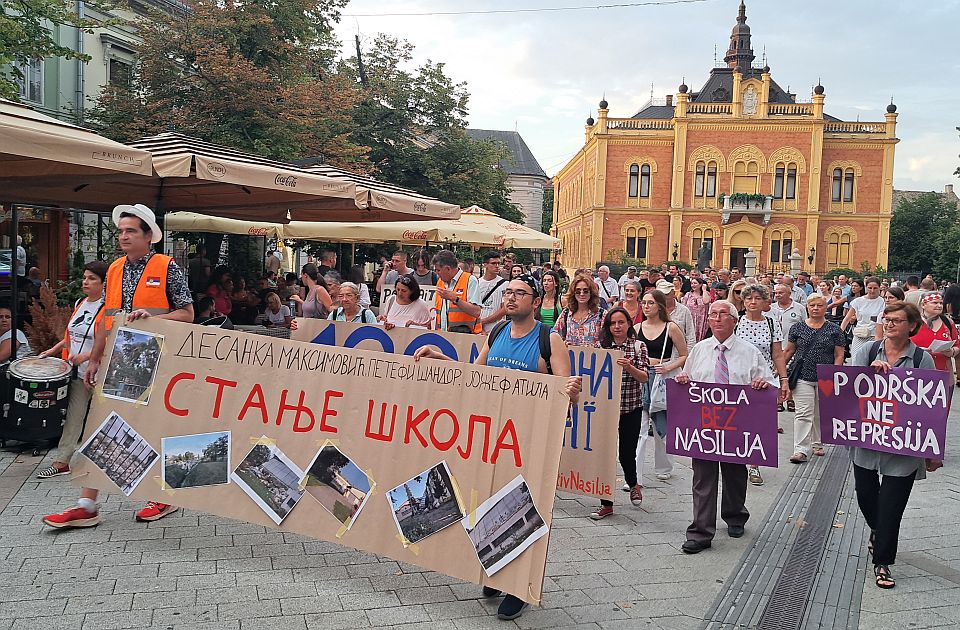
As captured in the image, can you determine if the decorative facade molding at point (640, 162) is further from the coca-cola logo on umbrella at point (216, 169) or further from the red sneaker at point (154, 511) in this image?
the red sneaker at point (154, 511)

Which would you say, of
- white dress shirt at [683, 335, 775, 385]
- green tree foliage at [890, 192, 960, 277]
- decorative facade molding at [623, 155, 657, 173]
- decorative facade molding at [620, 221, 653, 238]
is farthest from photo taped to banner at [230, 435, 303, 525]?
green tree foliage at [890, 192, 960, 277]

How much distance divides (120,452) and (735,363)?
169 inches

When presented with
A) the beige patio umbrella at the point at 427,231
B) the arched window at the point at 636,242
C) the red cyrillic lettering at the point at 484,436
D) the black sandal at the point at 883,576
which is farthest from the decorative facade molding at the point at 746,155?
the red cyrillic lettering at the point at 484,436

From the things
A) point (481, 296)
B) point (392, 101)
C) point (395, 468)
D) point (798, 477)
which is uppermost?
point (392, 101)

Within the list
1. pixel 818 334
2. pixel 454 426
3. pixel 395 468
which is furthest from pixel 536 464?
pixel 818 334

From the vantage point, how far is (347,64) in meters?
33.5

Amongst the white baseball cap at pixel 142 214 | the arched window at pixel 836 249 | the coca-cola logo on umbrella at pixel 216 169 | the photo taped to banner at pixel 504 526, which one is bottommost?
the photo taped to banner at pixel 504 526

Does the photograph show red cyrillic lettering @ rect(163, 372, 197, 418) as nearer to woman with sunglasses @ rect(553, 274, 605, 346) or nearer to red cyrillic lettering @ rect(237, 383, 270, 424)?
red cyrillic lettering @ rect(237, 383, 270, 424)

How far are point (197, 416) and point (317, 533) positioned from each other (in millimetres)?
1170

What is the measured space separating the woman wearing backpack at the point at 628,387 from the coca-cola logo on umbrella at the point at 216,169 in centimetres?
411

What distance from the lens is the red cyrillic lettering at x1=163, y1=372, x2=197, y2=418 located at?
5469 millimetres

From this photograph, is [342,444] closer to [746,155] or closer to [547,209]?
[746,155]

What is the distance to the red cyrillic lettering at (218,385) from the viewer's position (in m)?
5.39

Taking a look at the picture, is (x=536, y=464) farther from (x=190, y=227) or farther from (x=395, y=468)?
(x=190, y=227)
